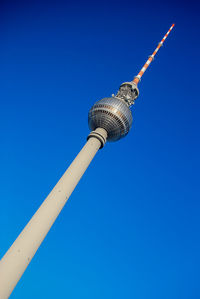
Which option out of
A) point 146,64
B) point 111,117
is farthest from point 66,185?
point 146,64

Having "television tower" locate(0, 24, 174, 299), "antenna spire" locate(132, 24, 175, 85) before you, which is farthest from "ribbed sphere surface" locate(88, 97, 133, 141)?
"antenna spire" locate(132, 24, 175, 85)

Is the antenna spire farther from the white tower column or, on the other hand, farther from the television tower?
the white tower column

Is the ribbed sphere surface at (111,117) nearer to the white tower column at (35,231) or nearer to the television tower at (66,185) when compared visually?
the television tower at (66,185)

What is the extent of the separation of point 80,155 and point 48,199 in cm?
639

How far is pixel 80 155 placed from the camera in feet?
70.5

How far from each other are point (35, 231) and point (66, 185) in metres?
4.75

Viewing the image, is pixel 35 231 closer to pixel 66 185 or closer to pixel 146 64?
pixel 66 185

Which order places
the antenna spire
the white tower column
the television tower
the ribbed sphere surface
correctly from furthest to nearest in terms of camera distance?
the antenna spire < the ribbed sphere surface < the television tower < the white tower column

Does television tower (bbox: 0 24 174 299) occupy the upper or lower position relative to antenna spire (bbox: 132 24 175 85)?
lower

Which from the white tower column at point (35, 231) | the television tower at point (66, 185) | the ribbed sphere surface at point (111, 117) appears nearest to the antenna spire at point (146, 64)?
the television tower at point (66, 185)

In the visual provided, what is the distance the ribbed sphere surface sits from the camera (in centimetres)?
2870

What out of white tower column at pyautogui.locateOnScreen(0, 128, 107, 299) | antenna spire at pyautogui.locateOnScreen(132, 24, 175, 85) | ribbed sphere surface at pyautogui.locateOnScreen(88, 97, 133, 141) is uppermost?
antenna spire at pyautogui.locateOnScreen(132, 24, 175, 85)

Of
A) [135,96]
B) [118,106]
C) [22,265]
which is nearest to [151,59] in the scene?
[135,96]

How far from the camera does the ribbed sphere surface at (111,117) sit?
94.2 feet
